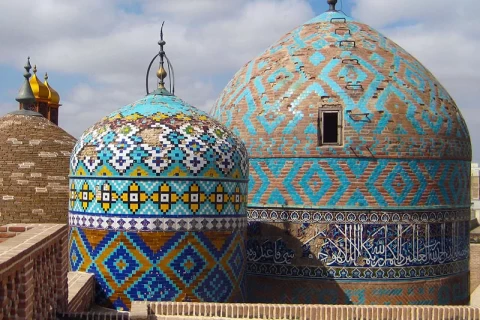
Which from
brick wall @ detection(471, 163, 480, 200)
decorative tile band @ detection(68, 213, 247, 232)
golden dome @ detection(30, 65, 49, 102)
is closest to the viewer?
decorative tile band @ detection(68, 213, 247, 232)

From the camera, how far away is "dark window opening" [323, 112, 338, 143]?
29.7 ft

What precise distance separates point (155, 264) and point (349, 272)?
322cm

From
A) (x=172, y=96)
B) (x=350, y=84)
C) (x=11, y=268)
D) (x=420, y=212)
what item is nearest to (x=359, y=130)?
(x=350, y=84)

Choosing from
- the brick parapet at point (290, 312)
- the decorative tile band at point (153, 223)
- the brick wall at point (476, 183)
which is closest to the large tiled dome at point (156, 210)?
the decorative tile band at point (153, 223)

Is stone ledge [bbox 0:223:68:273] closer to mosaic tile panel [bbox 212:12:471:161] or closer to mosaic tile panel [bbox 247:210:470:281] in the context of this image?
mosaic tile panel [bbox 247:210:470:281]

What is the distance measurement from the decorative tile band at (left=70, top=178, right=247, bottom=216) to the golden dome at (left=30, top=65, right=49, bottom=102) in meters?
8.99

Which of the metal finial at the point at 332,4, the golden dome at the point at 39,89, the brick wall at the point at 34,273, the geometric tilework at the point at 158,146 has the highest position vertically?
the metal finial at the point at 332,4

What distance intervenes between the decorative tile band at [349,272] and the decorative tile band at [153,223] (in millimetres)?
2262

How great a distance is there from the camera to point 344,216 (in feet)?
29.0

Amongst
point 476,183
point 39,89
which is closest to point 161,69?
point 39,89

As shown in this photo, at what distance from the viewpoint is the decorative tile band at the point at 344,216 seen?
884 centimetres

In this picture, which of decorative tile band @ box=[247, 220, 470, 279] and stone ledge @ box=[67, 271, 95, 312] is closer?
stone ledge @ box=[67, 271, 95, 312]

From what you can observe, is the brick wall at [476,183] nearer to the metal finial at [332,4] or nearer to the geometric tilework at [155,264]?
the metal finial at [332,4]

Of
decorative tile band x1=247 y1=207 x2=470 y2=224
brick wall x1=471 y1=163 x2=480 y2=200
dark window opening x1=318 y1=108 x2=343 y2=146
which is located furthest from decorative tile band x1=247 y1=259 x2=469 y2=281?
brick wall x1=471 y1=163 x2=480 y2=200
